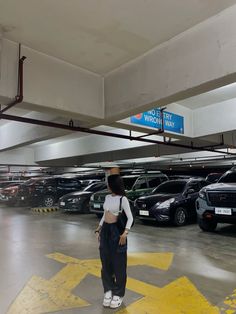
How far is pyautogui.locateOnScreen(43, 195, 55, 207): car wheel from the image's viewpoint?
48.7 feet

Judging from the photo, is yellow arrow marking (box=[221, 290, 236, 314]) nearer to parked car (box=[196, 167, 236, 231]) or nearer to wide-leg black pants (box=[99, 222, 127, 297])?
wide-leg black pants (box=[99, 222, 127, 297])

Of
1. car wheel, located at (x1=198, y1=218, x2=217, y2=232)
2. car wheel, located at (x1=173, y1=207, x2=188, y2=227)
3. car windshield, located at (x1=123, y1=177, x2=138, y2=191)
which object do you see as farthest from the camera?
car windshield, located at (x1=123, y1=177, x2=138, y2=191)

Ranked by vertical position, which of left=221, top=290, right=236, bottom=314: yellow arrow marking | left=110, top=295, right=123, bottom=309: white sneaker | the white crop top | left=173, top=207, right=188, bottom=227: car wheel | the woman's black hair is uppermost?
the woman's black hair

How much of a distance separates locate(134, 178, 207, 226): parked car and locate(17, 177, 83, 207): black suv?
7.06 metres

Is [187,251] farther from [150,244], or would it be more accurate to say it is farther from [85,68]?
[85,68]

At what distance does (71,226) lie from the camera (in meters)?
8.87

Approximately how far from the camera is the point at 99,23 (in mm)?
3049

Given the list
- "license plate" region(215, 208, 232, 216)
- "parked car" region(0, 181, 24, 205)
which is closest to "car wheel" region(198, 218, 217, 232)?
"license plate" region(215, 208, 232, 216)

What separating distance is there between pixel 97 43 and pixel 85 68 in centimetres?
76

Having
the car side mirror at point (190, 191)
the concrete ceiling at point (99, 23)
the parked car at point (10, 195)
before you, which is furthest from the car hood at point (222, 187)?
the parked car at point (10, 195)

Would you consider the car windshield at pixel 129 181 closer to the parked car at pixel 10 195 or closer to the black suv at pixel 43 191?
the black suv at pixel 43 191

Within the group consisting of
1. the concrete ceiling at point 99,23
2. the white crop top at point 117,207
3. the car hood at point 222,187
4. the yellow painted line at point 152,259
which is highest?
the concrete ceiling at point 99,23

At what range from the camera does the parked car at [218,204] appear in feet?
21.0

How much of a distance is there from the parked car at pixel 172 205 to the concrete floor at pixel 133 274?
117 centimetres
